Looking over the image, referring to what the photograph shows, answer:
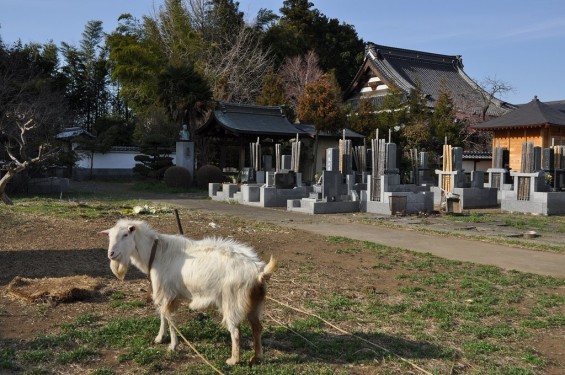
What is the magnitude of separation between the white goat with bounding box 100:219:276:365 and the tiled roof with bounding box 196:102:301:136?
77.0 ft

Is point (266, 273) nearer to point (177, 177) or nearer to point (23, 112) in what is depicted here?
point (23, 112)

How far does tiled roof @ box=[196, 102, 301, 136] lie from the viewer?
2855 centimetres

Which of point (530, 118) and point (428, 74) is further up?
point (428, 74)

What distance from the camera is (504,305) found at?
638cm

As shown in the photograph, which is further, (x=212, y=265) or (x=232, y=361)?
(x=212, y=265)

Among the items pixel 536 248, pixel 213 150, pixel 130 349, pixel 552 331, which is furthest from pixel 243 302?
pixel 213 150

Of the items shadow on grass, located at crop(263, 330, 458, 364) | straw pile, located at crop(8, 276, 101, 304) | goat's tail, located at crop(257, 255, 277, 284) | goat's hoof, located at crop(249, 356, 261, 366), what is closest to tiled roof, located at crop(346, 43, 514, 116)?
straw pile, located at crop(8, 276, 101, 304)

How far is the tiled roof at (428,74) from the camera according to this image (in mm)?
37969

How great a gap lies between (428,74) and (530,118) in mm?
17088

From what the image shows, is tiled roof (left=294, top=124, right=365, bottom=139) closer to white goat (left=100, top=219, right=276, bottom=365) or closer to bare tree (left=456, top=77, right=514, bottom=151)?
bare tree (left=456, top=77, right=514, bottom=151)

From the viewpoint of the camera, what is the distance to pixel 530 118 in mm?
26719

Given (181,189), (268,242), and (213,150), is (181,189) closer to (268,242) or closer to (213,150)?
(213,150)

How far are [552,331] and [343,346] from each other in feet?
7.35

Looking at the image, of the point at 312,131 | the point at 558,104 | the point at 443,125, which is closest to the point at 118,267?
the point at 443,125
